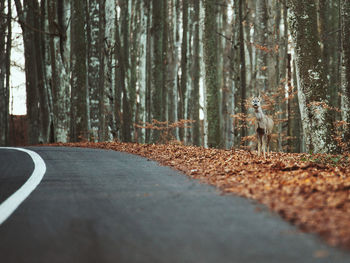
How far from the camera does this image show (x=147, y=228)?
3980 millimetres

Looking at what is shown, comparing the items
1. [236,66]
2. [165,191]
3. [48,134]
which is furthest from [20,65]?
[165,191]

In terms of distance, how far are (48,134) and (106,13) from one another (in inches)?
288

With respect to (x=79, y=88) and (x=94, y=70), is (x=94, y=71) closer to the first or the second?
(x=94, y=70)

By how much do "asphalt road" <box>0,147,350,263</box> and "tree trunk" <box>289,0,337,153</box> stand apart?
6.81 m

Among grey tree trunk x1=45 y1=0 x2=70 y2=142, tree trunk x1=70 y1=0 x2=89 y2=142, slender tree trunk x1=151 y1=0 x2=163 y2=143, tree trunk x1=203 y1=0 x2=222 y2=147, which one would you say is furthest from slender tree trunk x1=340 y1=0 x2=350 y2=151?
grey tree trunk x1=45 y1=0 x2=70 y2=142

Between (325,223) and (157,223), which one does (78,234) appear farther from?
(325,223)

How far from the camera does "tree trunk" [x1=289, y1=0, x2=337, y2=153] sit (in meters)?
12.2

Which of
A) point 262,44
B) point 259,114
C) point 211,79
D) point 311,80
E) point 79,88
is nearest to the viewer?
point 259,114

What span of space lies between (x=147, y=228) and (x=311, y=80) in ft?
31.5

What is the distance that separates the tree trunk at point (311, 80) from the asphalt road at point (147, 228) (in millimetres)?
6811

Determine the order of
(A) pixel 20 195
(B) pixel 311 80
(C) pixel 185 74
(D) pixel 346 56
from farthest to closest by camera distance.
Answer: (C) pixel 185 74
(D) pixel 346 56
(B) pixel 311 80
(A) pixel 20 195

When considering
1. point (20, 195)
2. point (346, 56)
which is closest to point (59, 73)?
point (346, 56)

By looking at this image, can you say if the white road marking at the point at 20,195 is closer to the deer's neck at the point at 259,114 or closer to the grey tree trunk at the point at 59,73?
the deer's neck at the point at 259,114

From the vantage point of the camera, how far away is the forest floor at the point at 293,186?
4.01 metres
